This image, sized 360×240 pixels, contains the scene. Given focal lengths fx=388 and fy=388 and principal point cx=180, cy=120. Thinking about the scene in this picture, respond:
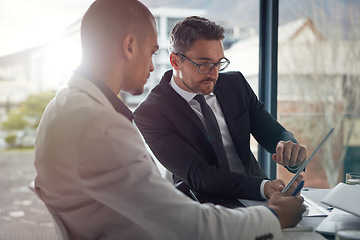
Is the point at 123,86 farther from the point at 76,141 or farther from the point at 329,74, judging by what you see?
the point at 329,74

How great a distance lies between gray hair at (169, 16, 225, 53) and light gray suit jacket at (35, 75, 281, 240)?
1.04 m

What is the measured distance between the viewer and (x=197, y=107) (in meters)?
2.03

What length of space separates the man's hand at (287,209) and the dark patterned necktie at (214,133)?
0.78m

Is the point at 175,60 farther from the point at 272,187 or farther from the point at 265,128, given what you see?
the point at 272,187

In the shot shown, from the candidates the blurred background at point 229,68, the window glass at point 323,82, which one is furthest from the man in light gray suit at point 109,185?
the window glass at point 323,82

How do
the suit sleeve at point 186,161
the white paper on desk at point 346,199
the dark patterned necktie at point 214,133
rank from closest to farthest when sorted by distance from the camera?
the white paper on desk at point 346,199 < the suit sleeve at point 186,161 < the dark patterned necktie at point 214,133

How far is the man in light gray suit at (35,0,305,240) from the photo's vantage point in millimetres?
920

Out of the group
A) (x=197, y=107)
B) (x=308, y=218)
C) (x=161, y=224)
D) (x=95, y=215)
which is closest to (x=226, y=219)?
(x=161, y=224)

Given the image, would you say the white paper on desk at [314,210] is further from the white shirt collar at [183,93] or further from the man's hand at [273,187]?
the white shirt collar at [183,93]

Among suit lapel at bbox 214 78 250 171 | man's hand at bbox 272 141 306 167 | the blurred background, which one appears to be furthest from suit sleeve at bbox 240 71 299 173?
the blurred background

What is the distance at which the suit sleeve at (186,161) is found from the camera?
159 centimetres

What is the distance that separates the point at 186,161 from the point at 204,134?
19 centimetres

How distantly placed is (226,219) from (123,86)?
1.72 feet

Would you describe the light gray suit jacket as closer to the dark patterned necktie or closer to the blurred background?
the dark patterned necktie
